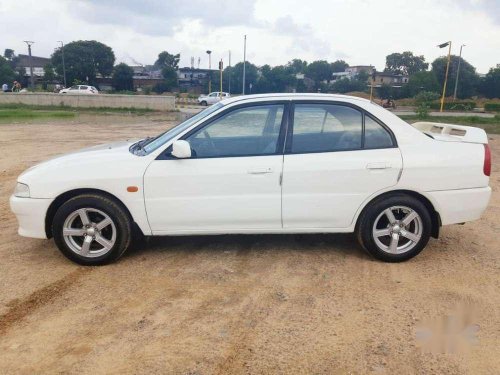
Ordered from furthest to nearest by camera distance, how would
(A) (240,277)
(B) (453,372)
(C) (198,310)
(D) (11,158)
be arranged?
(D) (11,158), (A) (240,277), (C) (198,310), (B) (453,372)

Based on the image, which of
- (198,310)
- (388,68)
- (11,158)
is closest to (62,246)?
(198,310)

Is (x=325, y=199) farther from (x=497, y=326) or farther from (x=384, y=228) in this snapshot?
(x=497, y=326)

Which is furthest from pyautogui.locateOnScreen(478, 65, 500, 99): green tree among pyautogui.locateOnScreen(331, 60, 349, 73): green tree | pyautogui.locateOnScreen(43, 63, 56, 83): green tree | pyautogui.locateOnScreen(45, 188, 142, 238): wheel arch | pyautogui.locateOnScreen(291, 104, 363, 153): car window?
pyautogui.locateOnScreen(45, 188, 142, 238): wheel arch

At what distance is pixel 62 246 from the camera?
172 inches

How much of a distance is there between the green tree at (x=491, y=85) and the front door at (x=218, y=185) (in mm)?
76990

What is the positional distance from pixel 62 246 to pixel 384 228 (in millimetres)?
3215

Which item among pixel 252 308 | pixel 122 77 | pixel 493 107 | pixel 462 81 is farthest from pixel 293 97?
pixel 122 77

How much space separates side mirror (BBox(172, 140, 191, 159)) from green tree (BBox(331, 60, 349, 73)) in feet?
337

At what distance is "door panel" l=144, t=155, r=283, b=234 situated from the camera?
14.0ft

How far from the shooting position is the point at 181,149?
4176 millimetres

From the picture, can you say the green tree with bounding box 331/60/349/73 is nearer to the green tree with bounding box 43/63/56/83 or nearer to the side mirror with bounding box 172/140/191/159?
the green tree with bounding box 43/63/56/83

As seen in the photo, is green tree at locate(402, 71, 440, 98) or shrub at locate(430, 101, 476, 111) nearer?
shrub at locate(430, 101, 476, 111)

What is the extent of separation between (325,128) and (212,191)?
1.32 m

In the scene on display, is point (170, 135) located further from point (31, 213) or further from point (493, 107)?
point (493, 107)
